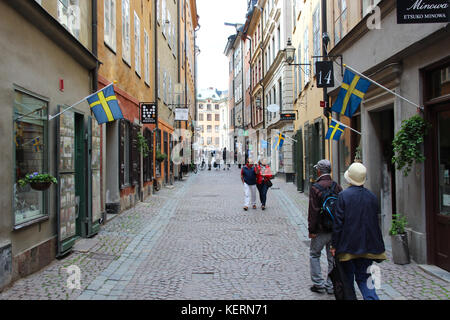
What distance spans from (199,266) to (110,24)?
7.34 metres

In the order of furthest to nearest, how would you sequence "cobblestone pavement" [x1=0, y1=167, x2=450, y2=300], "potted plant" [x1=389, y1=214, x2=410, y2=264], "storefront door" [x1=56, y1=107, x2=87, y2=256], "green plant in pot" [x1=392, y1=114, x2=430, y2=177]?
"storefront door" [x1=56, y1=107, x2=87, y2=256], "potted plant" [x1=389, y1=214, x2=410, y2=264], "green plant in pot" [x1=392, y1=114, x2=430, y2=177], "cobblestone pavement" [x1=0, y1=167, x2=450, y2=300]

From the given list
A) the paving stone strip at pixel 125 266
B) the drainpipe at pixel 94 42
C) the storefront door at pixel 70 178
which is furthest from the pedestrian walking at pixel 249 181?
the storefront door at pixel 70 178

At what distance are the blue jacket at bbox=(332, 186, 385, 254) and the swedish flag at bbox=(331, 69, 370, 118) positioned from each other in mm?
3463

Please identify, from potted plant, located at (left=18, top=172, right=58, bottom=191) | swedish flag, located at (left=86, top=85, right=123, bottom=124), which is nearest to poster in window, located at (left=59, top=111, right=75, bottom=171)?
swedish flag, located at (left=86, top=85, right=123, bottom=124)

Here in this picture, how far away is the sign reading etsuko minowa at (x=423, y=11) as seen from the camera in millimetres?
5516

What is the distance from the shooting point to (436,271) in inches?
242

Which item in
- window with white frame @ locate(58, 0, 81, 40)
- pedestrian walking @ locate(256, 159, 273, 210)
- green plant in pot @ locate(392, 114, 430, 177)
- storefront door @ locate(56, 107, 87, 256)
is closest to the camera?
green plant in pot @ locate(392, 114, 430, 177)

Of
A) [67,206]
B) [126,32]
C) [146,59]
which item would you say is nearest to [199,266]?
[67,206]

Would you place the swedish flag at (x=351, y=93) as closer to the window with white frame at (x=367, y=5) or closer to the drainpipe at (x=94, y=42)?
the window with white frame at (x=367, y=5)

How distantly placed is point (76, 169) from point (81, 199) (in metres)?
0.61

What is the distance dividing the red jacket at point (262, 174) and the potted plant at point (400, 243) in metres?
6.63

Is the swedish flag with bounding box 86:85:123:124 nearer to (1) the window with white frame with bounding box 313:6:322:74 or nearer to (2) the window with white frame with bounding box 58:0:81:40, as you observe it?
(2) the window with white frame with bounding box 58:0:81:40

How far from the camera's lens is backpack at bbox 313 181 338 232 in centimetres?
514

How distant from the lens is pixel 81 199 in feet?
29.1
